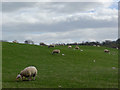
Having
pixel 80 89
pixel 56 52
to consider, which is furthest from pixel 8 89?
pixel 56 52

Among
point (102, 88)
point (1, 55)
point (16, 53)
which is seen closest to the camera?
point (102, 88)

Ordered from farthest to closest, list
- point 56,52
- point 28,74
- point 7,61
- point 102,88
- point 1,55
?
point 56,52 → point 1,55 → point 7,61 → point 28,74 → point 102,88

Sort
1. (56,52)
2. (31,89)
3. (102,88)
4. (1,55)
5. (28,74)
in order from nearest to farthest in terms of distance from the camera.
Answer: (31,89), (102,88), (28,74), (1,55), (56,52)

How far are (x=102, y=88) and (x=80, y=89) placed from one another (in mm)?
1727

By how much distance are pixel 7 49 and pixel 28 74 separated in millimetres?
34044

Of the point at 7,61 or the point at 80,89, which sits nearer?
the point at 80,89

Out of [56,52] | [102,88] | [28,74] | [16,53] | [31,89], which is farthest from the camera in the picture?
[56,52]

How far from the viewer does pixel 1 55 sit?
150 ft

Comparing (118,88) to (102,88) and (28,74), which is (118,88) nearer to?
(102,88)

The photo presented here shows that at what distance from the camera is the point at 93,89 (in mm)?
15062

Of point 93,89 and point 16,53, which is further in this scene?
point 16,53

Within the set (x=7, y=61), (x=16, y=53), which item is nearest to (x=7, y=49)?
(x=16, y=53)

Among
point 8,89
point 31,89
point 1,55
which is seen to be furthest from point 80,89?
point 1,55

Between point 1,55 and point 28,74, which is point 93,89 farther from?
point 1,55
